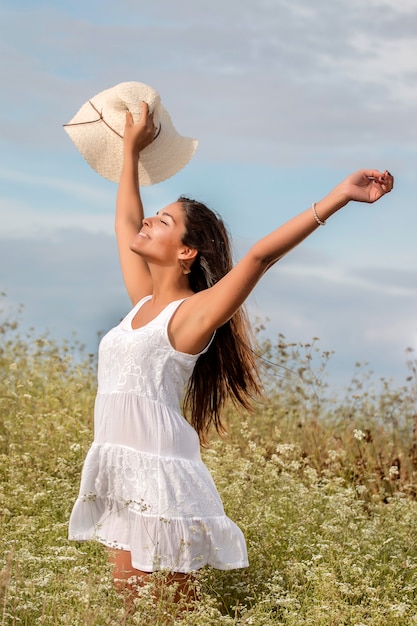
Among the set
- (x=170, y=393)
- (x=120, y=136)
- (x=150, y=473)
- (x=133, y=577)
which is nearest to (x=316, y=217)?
(x=170, y=393)

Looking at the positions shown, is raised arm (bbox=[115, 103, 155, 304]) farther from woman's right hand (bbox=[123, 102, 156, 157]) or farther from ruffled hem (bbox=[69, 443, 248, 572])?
ruffled hem (bbox=[69, 443, 248, 572])

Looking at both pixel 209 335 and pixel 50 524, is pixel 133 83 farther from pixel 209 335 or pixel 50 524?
pixel 50 524

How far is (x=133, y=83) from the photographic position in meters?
5.49

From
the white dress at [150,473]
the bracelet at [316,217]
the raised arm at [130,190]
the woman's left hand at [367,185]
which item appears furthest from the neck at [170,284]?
the woman's left hand at [367,185]

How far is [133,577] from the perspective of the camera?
4141 millimetres

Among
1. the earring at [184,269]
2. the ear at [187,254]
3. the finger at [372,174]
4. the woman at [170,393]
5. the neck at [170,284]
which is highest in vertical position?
the finger at [372,174]

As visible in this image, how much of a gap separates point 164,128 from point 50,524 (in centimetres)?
227

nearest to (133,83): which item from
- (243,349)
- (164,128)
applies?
(164,128)

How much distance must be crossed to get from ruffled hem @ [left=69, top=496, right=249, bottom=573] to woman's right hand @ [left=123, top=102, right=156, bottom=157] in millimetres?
1957

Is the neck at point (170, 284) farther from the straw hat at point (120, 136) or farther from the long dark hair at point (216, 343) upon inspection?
the straw hat at point (120, 136)

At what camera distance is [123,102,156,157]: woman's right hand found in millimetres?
5438

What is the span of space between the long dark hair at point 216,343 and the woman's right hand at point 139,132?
599 millimetres

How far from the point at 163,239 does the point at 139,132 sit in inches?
37.1

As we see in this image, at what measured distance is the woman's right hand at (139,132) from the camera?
214 inches
